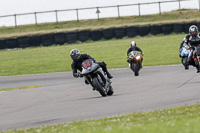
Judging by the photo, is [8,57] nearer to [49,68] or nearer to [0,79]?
[49,68]

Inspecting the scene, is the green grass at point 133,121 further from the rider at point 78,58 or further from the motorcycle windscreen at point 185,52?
the motorcycle windscreen at point 185,52

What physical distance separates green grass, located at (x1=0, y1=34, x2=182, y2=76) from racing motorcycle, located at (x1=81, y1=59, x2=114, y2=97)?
11470mm

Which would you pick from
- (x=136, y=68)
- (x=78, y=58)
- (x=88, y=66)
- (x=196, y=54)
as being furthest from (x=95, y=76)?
(x=136, y=68)

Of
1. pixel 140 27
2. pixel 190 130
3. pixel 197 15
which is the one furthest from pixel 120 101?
pixel 197 15

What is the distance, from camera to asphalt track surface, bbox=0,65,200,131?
987 cm

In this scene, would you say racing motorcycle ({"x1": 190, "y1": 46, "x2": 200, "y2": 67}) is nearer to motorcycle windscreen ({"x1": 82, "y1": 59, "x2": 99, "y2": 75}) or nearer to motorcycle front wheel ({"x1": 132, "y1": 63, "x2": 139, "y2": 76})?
motorcycle front wheel ({"x1": 132, "y1": 63, "x2": 139, "y2": 76})

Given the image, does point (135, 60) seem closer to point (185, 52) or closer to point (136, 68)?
point (136, 68)

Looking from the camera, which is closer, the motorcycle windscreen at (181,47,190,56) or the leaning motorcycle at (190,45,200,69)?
the leaning motorcycle at (190,45,200,69)

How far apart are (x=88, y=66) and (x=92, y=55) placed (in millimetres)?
18716

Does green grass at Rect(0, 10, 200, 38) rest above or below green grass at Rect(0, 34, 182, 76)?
above

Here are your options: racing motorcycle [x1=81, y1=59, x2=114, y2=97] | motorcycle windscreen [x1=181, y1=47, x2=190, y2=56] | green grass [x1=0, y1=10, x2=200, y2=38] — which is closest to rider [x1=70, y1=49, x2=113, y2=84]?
racing motorcycle [x1=81, y1=59, x2=114, y2=97]

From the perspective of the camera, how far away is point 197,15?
1731 inches

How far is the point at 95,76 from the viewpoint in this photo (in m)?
12.3

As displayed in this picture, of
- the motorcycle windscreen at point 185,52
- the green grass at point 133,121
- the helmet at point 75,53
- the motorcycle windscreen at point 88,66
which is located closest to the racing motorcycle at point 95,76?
the motorcycle windscreen at point 88,66
